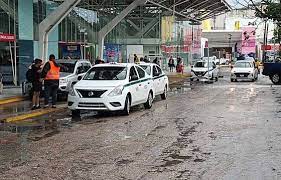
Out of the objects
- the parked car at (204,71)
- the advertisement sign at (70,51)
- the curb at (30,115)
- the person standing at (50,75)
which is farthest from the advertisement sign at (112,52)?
the curb at (30,115)

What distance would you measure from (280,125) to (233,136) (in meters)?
2.43

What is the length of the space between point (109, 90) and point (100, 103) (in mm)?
471

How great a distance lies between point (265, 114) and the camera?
1622 cm

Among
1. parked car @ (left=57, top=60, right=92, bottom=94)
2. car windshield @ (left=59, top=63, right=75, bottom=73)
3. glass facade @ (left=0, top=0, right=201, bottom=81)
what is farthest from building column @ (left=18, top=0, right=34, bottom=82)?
car windshield @ (left=59, top=63, right=75, bottom=73)

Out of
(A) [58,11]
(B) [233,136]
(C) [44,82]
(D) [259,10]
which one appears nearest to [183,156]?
(B) [233,136]

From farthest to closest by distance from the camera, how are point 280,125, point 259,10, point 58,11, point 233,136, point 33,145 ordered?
point 58,11 < point 259,10 < point 280,125 < point 233,136 < point 33,145

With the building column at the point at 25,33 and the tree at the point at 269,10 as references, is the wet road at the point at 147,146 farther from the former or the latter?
the building column at the point at 25,33

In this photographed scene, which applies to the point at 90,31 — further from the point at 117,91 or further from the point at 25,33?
the point at 117,91

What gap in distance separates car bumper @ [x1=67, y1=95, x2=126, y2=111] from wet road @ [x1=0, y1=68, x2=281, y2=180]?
1.16ft

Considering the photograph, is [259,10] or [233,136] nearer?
[233,136]

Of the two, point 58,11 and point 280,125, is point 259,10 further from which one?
point 280,125

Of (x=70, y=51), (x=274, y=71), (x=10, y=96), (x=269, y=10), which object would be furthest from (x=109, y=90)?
(x=70, y=51)

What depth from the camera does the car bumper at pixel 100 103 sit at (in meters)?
15.4

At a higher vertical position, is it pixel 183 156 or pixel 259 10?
pixel 259 10
